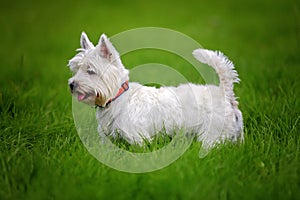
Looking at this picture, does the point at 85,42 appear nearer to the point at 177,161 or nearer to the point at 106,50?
the point at 106,50

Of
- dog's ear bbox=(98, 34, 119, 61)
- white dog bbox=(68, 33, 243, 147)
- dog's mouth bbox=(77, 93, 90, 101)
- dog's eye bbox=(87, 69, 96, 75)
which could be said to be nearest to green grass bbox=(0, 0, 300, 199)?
white dog bbox=(68, 33, 243, 147)

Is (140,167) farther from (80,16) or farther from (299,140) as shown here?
(80,16)

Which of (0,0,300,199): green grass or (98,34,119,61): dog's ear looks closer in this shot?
(0,0,300,199): green grass

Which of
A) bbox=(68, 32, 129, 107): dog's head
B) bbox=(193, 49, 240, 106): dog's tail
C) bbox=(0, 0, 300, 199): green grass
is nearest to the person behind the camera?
bbox=(0, 0, 300, 199): green grass

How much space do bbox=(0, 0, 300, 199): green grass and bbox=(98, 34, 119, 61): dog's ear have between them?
0.82 metres

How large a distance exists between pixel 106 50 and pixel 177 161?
1.11 meters

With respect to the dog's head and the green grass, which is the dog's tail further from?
the dog's head

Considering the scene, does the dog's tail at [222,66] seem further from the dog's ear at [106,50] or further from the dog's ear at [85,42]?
the dog's ear at [85,42]

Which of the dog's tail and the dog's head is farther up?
the dog's tail

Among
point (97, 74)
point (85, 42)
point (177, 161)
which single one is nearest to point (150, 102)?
point (97, 74)

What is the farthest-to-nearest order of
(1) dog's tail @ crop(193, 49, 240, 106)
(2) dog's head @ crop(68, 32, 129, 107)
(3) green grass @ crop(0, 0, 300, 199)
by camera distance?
(1) dog's tail @ crop(193, 49, 240, 106) < (2) dog's head @ crop(68, 32, 129, 107) < (3) green grass @ crop(0, 0, 300, 199)

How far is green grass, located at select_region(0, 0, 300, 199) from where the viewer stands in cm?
324

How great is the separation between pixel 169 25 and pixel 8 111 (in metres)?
6.43

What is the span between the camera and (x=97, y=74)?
3795 mm
